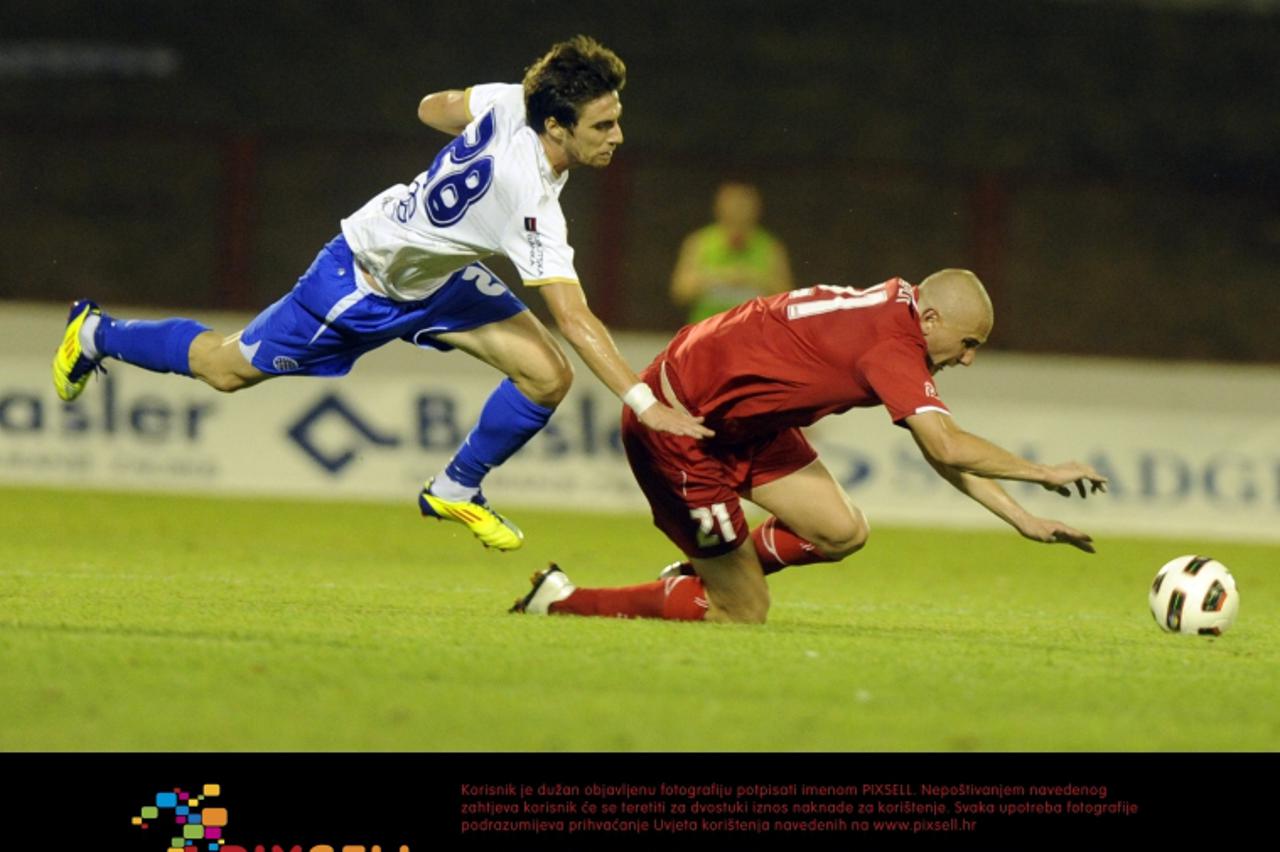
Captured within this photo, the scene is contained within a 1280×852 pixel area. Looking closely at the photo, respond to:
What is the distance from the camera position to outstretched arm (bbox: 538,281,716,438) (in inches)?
242

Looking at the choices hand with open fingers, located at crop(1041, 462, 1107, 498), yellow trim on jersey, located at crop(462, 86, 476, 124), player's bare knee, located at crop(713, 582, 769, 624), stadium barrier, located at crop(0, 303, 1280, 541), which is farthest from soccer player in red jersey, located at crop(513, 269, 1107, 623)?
stadium barrier, located at crop(0, 303, 1280, 541)

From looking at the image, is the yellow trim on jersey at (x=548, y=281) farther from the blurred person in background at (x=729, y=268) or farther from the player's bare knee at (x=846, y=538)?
the blurred person in background at (x=729, y=268)

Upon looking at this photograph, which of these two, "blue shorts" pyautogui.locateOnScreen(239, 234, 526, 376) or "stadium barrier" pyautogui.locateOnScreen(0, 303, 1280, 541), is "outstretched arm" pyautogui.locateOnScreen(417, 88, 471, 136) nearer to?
"blue shorts" pyautogui.locateOnScreen(239, 234, 526, 376)

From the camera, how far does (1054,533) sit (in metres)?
5.89

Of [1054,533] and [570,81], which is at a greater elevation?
[570,81]

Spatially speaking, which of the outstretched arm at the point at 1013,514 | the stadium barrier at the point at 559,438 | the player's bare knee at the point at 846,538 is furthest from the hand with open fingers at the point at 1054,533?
the stadium barrier at the point at 559,438

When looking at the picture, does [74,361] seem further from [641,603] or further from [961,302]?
[961,302]

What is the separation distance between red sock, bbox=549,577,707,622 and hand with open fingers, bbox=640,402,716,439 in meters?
0.95

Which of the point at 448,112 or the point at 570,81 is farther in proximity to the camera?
the point at 448,112

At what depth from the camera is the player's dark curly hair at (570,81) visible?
6551mm

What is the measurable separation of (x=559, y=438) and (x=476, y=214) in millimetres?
5837

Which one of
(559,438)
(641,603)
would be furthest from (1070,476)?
(559,438)

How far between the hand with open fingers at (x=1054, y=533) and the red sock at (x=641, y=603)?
1.37m
